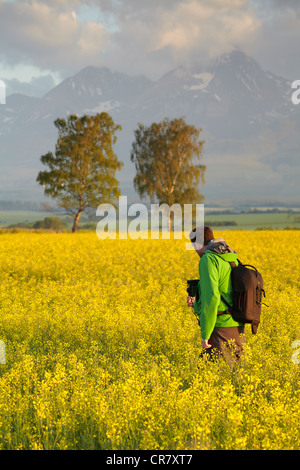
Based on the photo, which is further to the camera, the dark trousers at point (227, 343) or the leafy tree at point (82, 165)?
the leafy tree at point (82, 165)

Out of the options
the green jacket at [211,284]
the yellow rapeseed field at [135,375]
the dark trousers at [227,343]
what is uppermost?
the green jacket at [211,284]

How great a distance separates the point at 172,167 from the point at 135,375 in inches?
1942

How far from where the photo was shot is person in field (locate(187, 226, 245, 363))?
15.7 ft

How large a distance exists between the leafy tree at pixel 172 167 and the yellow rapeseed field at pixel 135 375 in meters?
36.0

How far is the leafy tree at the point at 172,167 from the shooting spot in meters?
52.7

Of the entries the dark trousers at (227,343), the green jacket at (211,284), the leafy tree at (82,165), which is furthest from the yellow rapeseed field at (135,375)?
the leafy tree at (82,165)

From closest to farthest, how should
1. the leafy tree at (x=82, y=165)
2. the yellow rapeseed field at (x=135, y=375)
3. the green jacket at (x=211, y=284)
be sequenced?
the yellow rapeseed field at (x=135, y=375), the green jacket at (x=211, y=284), the leafy tree at (x=82, y=165)

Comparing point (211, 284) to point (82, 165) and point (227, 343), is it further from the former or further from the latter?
point (82, 165)

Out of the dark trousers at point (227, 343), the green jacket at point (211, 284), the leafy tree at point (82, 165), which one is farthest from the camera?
the leafy tree at point (82, 165)

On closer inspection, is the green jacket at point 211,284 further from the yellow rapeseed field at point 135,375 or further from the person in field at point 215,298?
the yellow rapeseed field at point 135,375
